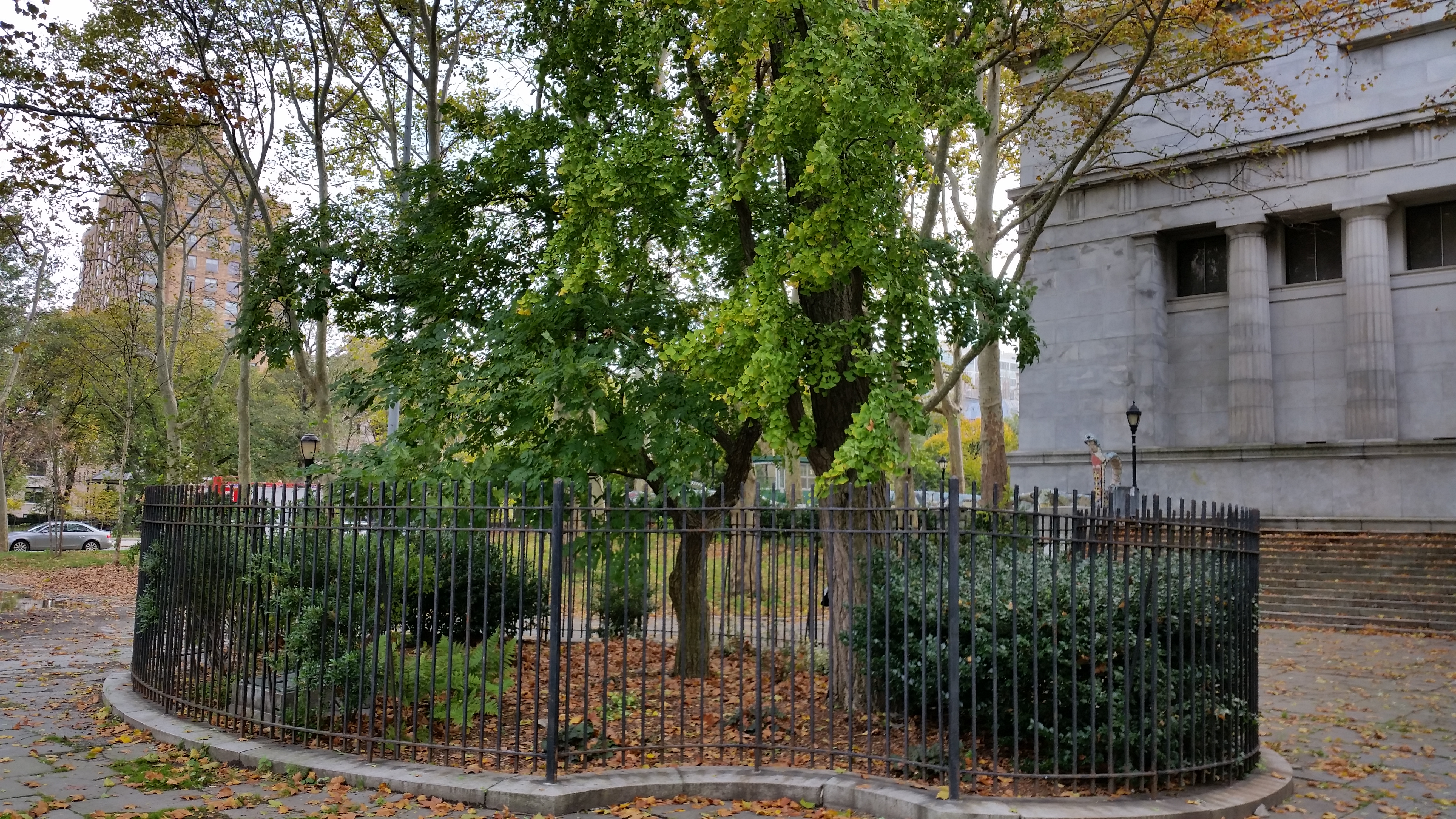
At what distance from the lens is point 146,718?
8555mm

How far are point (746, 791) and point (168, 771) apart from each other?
158 inches

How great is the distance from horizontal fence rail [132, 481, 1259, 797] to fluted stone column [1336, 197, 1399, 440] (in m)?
21.3

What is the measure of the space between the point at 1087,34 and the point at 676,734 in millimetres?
13856

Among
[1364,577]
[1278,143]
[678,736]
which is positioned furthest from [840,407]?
[1278,143]

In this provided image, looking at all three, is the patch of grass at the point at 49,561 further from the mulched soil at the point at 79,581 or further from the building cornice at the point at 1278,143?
the building cornice at the point at 1278,143

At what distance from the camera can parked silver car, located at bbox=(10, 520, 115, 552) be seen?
1687 inches

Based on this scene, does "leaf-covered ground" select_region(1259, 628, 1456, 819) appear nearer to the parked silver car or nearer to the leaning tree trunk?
the leaning tree trunk

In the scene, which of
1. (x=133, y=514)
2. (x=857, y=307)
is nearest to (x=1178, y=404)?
(x=857, y=307)

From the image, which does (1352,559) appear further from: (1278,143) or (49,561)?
(49,561)

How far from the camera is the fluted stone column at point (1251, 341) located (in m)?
27.3

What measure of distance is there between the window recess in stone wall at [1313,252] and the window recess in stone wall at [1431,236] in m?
1.52

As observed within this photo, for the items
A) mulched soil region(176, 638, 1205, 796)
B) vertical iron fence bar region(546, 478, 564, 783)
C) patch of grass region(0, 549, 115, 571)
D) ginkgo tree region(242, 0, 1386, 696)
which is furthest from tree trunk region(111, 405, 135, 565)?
vertical iron fence bar region(546, 478, 564, 783)

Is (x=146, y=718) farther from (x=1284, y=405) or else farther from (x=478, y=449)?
(x=1284, y=405)

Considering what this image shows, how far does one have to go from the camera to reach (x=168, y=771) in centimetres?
719
